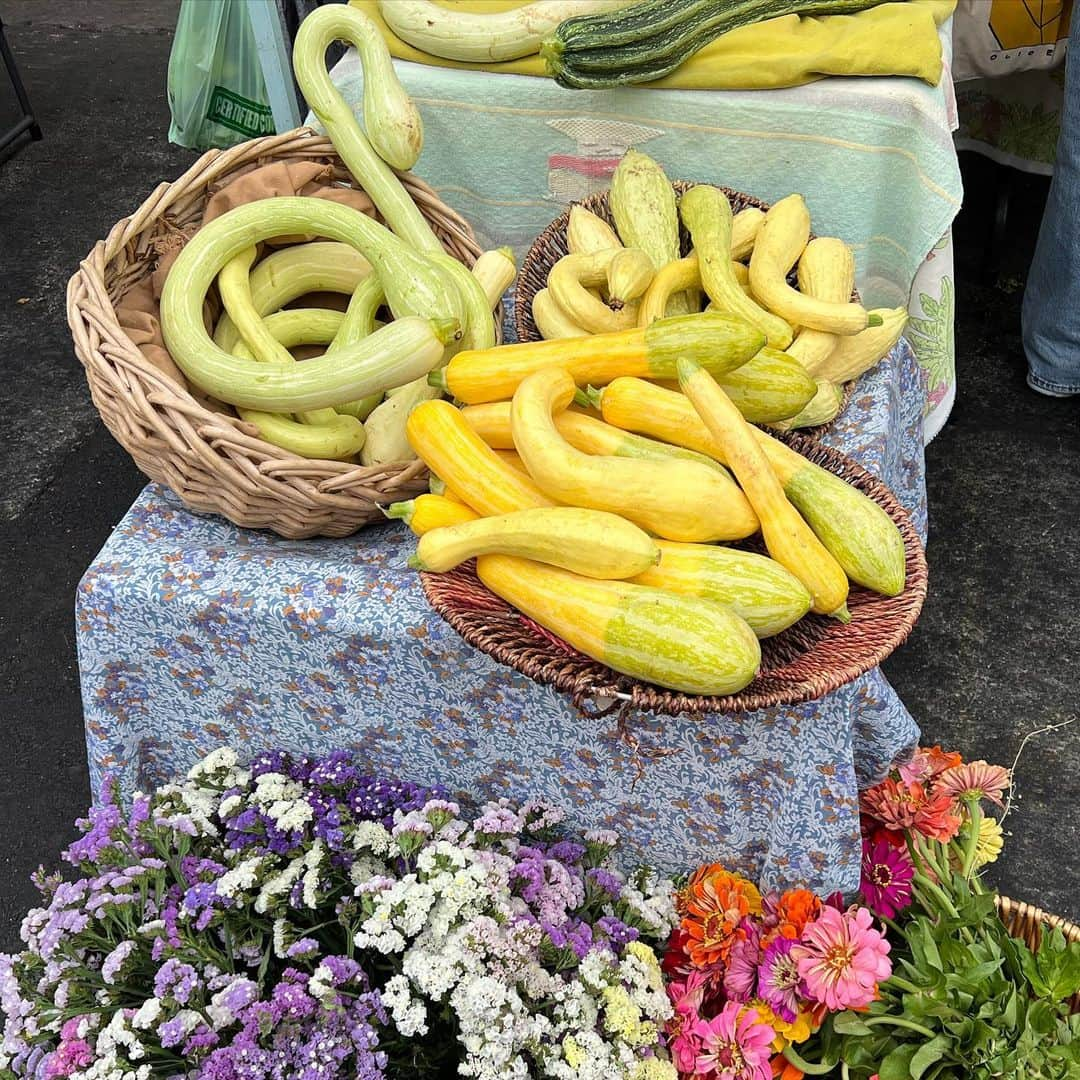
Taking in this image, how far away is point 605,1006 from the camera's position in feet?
3.95

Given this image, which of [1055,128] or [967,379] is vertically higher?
[1055,128]

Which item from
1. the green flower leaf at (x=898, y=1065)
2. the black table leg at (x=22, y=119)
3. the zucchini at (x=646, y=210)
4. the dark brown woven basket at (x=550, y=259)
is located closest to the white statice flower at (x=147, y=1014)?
the green flower leaf at (x=898, y=1065)

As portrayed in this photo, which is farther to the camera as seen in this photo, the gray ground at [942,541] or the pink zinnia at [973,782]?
the gray ground at [942,541]

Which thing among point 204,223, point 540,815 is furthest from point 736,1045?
point 204,223

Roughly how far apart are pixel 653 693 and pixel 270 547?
0.67m

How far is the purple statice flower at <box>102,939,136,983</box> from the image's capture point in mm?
1152

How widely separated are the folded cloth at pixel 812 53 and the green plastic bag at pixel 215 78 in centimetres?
176

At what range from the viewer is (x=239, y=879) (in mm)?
1213

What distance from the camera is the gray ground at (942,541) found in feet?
6.94

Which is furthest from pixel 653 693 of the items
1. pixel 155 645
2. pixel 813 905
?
pixel 155 645

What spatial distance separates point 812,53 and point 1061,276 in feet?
3.86

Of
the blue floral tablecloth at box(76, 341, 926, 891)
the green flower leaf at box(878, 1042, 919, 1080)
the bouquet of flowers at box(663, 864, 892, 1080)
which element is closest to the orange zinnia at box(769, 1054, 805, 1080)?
the bouquet of flowers at box(663, 864, 892, 1080)

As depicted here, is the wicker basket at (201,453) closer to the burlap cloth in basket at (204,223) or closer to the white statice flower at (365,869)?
the burlap cloth in basket at (204,223)

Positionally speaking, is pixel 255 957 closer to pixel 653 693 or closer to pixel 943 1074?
pixel 653 693
